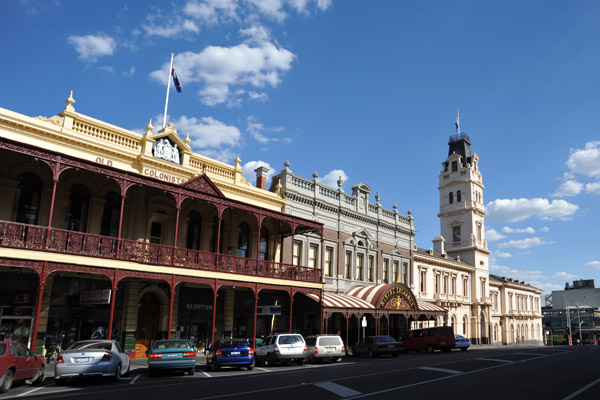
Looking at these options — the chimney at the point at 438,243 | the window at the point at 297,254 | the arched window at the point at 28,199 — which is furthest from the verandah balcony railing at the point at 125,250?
the chimney at the point at 438,243

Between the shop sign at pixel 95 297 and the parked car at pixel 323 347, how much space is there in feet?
30.2

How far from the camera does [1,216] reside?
61.8ft

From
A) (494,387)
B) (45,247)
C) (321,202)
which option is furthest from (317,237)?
(494,387)

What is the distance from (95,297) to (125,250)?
82.7 inches

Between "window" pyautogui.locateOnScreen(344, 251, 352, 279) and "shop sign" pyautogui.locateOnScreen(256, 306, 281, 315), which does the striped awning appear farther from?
"shop sign" pyautogui.locateOnScreen(256, 306, 281, 315)

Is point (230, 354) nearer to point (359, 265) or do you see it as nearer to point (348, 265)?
point (348, 265)

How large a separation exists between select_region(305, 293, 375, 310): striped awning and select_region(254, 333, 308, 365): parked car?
617 centimetres

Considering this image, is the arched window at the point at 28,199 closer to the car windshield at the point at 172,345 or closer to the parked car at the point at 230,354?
the car windshield at the point at 172,345

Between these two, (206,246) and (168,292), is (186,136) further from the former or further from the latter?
(168,292)

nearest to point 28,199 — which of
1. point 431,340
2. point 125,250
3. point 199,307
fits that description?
point 125,250

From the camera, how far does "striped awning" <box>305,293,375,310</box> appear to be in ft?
89.8

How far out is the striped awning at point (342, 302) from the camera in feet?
89.8

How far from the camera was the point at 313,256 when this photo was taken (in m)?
31.6

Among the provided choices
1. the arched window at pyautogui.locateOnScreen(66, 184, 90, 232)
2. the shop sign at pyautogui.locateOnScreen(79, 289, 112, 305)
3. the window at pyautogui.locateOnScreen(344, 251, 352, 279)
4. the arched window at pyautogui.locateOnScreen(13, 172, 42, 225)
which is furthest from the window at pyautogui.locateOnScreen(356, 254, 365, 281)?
the arched window at pyautogui.locateOnScreen(13, 172, 42, 225)
